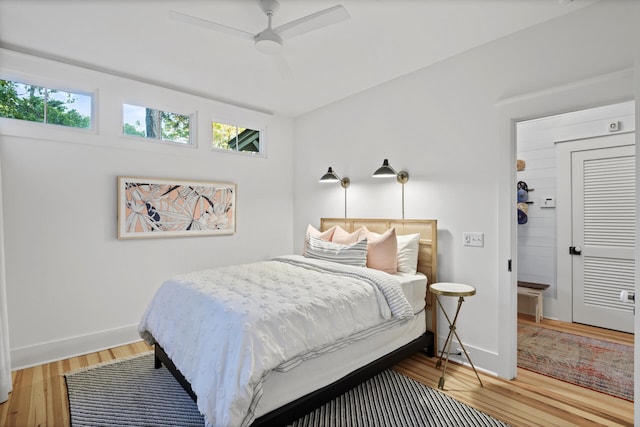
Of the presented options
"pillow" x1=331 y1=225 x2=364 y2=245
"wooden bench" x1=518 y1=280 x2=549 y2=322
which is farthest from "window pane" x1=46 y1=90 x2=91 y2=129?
"wooden bench" x1=518 y1=280 x2=549 y2=322

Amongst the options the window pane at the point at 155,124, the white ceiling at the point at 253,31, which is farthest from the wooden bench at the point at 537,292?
the window pane at the point at 155,124

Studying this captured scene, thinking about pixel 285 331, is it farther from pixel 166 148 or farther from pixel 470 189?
pixel 166 148

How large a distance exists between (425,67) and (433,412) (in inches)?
118

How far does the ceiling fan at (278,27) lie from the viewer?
6.47 feet

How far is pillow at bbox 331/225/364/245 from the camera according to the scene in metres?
3.56

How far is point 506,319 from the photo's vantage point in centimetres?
268

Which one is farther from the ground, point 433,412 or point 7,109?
point 7,109

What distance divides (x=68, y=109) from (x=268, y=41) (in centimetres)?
229

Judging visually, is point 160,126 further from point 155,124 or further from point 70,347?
point 70,347

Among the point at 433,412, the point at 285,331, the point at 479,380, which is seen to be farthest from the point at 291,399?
the point at 479,380

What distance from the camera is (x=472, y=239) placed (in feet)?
9.57

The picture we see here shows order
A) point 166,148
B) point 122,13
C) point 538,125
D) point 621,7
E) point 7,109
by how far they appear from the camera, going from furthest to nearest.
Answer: point 538,125 → point 166,148 → point 7,109 → point 122,13 → point 621,7

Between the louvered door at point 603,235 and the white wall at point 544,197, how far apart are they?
0.56 ft

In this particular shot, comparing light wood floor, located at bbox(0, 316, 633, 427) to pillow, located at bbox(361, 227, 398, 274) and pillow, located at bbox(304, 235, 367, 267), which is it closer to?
pillow, located at bbox(361, 227, 398, 274)
